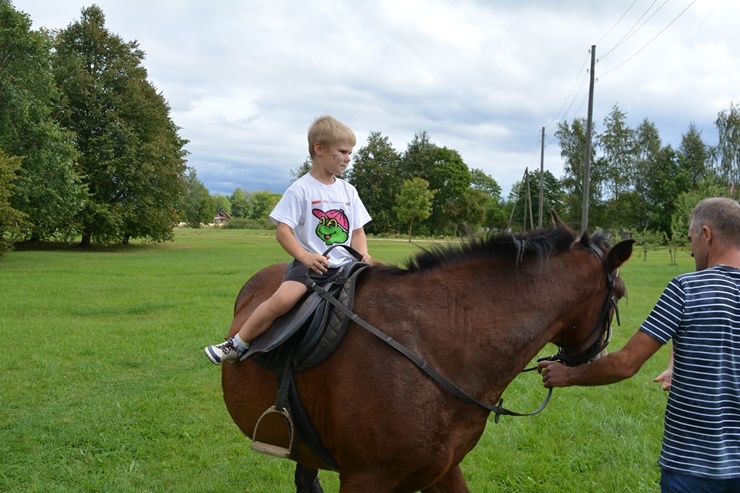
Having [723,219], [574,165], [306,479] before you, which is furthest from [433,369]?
[574,165]

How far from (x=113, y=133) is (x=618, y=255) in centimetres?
3857

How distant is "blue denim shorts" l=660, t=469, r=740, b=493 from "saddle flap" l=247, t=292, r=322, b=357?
1870 mm

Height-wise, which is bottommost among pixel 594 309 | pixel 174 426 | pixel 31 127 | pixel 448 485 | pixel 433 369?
pixel 174 426

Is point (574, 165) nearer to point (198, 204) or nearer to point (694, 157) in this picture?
point (694, 157)

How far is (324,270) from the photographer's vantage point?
305 cm

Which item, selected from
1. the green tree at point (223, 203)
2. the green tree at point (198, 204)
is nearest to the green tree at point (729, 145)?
the green tree at point (198, 204)

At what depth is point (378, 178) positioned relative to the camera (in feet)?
263

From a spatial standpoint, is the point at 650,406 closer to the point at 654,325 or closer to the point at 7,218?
the point at 654,325

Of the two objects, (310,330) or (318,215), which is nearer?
(310,330)

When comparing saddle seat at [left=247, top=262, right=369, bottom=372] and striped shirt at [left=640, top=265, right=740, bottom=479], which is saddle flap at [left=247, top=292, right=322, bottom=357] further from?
striped shirt at [left=640, top=265, right=740, bottom=479]

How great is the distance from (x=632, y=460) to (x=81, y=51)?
42.3 metres

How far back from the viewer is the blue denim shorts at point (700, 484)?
230 cm

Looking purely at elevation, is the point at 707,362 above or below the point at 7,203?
below

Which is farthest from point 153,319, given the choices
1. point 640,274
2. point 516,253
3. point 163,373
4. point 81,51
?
point 81,51
